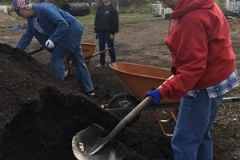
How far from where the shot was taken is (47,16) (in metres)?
5.74

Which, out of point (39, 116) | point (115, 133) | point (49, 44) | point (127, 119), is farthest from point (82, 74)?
point (127, 119)

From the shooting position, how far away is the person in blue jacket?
5.72m

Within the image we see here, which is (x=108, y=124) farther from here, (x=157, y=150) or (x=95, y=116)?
(x=157, y=150)

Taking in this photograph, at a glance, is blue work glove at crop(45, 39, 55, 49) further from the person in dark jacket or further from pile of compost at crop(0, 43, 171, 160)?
the person in dark jacket

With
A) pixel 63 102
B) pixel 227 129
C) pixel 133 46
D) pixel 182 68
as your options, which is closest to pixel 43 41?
pixel 63 102

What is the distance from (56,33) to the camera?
5707 millimetres

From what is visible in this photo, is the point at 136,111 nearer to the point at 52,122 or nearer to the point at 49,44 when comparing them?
the point at 52,122

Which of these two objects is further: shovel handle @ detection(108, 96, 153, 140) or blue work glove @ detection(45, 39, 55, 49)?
blue work glove @ detection(45, 39, 55, 49)

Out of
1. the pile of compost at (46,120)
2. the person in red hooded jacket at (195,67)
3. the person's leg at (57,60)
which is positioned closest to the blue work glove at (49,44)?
the person's leg at (57,60)

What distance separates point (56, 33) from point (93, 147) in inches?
97.1

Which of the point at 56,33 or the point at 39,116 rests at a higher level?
the point at 56,33

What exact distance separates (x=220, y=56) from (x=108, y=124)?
5.13 ft

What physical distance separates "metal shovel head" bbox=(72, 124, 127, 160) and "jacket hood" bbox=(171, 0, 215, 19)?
1297mm

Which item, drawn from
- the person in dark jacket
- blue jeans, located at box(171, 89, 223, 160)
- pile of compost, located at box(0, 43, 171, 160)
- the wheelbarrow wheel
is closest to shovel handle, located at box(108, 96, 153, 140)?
blue jeans, located at box(171, 89, 223, 160)
